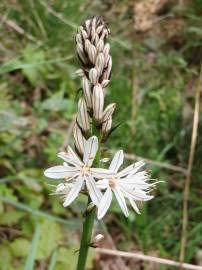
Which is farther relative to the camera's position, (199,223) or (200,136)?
(200,136)

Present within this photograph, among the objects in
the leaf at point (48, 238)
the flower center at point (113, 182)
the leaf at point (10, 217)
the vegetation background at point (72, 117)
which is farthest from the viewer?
the vegetation background at point (72, 117)

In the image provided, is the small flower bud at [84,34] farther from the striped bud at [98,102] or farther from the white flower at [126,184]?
the white flower at [126,184]

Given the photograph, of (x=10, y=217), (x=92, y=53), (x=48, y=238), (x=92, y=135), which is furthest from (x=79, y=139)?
(x=10, y=217)

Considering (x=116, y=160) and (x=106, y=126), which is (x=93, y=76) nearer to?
(x=106, y=126)

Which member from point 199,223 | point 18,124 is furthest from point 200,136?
point 18,124

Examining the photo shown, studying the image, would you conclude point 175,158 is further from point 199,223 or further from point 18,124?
point 18,124

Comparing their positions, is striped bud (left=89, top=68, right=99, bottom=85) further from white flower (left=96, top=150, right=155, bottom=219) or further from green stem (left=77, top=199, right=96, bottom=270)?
green stem (left=77, top=199, right=96, bottom=270)

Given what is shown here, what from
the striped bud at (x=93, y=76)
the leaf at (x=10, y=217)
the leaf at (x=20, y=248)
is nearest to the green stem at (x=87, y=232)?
the striped bud at (x=93, y=76)
